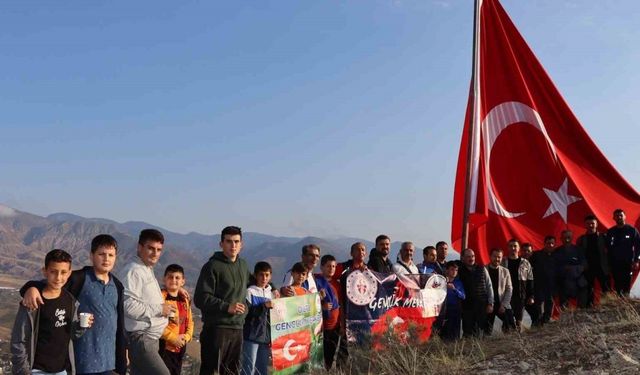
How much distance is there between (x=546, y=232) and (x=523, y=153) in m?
2.00

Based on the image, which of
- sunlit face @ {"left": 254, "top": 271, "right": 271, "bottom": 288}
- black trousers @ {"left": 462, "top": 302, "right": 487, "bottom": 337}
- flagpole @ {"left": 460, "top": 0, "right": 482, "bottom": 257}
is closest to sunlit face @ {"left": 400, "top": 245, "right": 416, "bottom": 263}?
black trousers @ {"left": 462, "top": 302, "right": 487, "bottom": 337}

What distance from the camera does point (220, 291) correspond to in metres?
6.09

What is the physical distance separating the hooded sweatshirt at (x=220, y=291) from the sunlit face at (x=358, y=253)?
250 centimetres

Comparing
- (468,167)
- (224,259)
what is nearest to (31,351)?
(224,259)

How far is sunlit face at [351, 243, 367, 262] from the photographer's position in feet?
27.1

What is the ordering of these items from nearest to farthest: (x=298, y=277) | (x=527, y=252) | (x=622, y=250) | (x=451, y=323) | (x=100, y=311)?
(x=100, y=311) < (x=298, y=277) < (x=451, y=323) < (x=622, y=250) < (x=527, y=252)

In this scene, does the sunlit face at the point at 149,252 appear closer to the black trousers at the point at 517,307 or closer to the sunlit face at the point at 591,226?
the black trousers at the point at 517,307

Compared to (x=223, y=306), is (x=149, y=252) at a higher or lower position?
higher

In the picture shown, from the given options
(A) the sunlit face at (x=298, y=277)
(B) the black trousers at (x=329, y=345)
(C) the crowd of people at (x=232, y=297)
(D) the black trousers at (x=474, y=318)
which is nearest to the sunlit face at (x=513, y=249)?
(C) the crowd of people at (x=232, y=297)

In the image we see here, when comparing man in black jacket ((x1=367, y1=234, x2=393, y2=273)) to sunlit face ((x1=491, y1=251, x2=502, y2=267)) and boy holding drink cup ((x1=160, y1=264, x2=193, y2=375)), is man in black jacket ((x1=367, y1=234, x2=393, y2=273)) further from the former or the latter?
boy holding drink cup ((x1=160, y1=264, x2=193, y2=375))

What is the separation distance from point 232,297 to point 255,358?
117cm

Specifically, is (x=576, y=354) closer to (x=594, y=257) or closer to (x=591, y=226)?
(x=594, y=257)

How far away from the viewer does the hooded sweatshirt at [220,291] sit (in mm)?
5941

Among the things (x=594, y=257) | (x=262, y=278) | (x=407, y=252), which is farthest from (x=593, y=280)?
(x=262, y=278)
